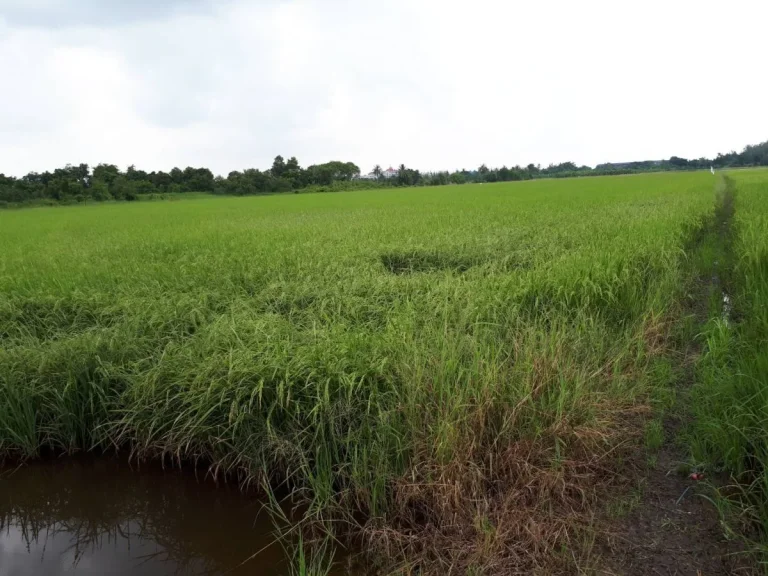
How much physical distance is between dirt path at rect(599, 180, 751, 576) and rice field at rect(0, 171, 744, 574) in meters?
0.19

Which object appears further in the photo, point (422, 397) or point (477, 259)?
point (477, 259)

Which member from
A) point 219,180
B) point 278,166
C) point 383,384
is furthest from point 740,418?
point 278,166

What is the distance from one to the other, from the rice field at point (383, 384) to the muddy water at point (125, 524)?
20 centimetres

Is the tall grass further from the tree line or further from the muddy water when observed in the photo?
the tree line

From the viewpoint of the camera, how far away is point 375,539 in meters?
2.68

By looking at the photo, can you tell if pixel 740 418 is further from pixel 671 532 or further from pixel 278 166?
pixel 278 166

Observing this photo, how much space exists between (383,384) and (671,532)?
69.3 inches

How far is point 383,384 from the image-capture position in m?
3.41

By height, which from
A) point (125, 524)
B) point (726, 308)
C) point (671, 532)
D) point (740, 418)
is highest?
point (740, 418)

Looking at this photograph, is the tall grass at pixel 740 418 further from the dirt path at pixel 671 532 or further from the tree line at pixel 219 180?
the tree line at pixel 219 180

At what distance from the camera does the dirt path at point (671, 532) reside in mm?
2326

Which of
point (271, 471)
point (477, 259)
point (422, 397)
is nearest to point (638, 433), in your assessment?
point (422, 397)

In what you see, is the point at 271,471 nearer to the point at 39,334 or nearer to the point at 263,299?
Answer: the point at 263,299

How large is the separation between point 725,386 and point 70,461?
4.56m
